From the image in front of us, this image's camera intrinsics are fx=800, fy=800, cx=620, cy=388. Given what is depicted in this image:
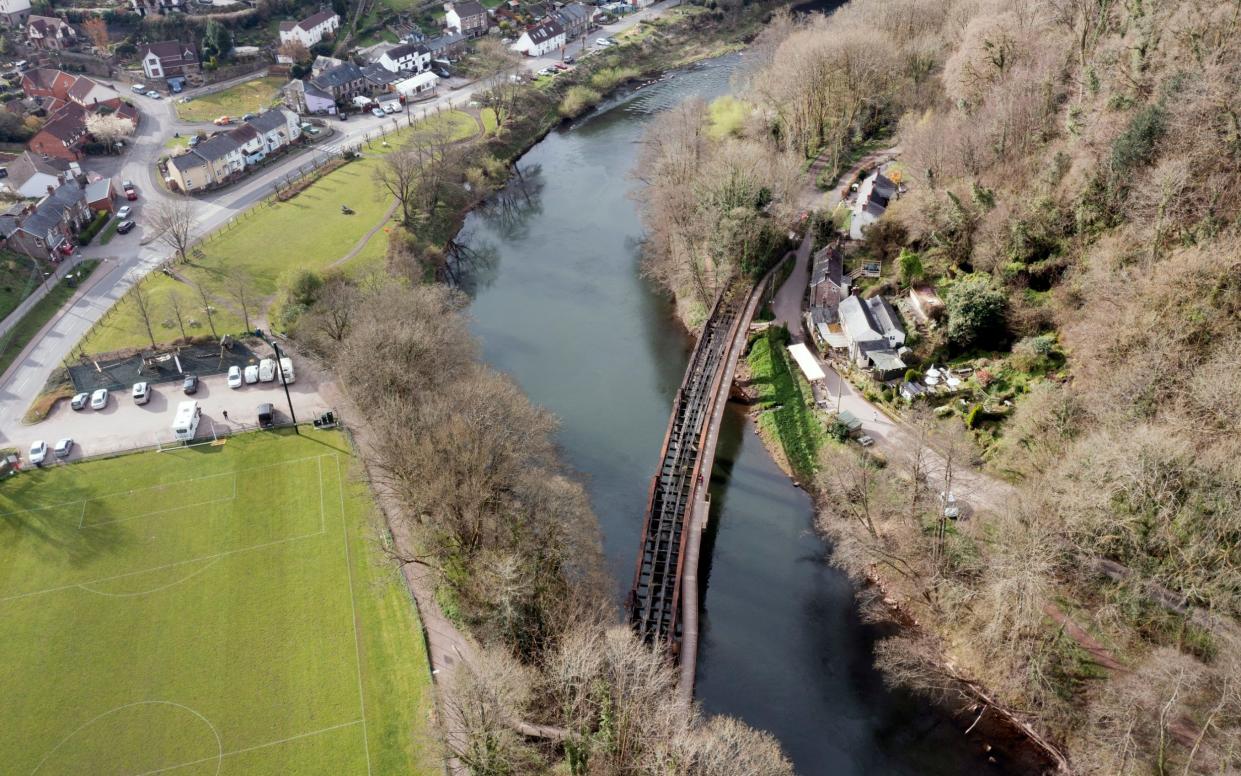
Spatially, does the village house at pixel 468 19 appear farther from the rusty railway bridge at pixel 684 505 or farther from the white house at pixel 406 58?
the rusty railway bridge at pixel 684 505

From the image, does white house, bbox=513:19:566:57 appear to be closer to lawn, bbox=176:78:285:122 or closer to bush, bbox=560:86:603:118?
bush, bbox=560:86:603:118

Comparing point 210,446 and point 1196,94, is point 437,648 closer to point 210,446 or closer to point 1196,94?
point 210,446

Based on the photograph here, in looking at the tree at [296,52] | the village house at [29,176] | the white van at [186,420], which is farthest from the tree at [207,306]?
the tree at [296,52]

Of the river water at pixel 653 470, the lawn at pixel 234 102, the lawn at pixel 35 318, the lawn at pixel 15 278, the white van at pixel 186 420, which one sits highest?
the lawn at pixel 234 102

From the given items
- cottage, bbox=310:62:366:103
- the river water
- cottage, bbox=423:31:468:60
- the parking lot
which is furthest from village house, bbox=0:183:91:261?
cottage, bbox=423:31:468:60

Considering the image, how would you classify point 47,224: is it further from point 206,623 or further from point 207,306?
point 206,623
